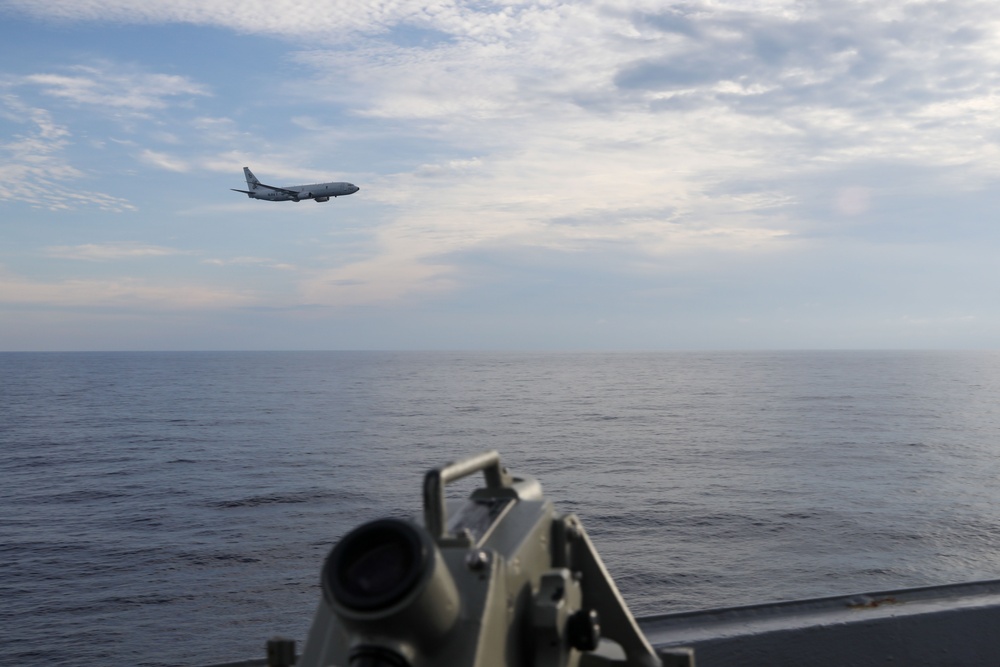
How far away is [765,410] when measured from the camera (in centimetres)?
9425

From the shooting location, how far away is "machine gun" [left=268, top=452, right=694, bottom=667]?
1850 mm

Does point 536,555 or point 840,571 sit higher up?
point 536,555

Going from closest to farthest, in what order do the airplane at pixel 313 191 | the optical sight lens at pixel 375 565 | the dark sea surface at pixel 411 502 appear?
the optical sight lens at pixel 375 565 → the dark sea surface at pixel 411 502 → the airplane at pixel 313 191

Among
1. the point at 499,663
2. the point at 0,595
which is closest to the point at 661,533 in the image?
the point at 0,595

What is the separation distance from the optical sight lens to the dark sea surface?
22133 millimetres

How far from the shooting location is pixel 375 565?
1906mm

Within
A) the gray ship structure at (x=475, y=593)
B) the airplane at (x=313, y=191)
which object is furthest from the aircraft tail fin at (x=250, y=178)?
the gray ship structure at (x=475, y=593)

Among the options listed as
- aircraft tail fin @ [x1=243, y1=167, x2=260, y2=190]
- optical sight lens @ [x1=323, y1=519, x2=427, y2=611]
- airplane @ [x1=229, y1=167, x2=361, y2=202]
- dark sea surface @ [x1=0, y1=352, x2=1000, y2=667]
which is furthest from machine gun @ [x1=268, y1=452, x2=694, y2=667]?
aircraft tail fin @ [x1=243, y1=167, x2=260, y2=190]

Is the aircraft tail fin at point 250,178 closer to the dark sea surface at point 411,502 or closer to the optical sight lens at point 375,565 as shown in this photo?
the dark sea surface at point 411,502

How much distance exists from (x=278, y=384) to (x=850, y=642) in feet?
510

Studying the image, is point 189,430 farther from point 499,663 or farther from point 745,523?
point 499,663

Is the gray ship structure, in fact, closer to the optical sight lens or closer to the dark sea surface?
the optical sight lens

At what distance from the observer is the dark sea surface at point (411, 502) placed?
26.2 metres

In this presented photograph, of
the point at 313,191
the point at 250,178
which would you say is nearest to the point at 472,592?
the point at 313,191
